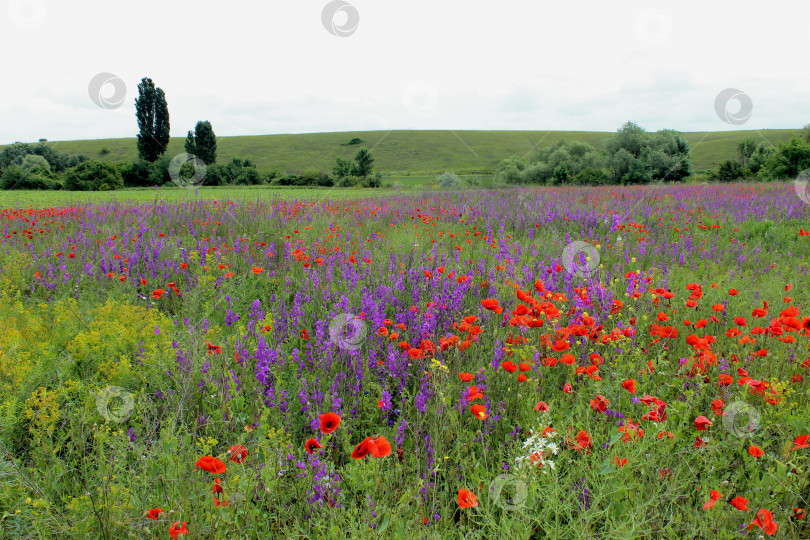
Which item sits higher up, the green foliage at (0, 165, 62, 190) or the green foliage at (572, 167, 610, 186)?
the green foliage at (0, 165, 62, 190)

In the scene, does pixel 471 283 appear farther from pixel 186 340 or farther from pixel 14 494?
pixel 14 494

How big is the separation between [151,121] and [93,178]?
→ 66.8ft

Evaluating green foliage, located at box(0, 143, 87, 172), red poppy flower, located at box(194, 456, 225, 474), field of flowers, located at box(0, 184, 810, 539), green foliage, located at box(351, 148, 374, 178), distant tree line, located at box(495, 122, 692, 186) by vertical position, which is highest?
green foliage, located at box(0, 143, 87, 172)

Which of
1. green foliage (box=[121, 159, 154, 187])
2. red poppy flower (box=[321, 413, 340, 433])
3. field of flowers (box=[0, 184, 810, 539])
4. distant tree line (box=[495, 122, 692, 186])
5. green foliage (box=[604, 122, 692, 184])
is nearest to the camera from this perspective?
red poppy flower (box=[321, 413, 340, 433])

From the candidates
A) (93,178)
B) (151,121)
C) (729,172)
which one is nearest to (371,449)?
(729,172)

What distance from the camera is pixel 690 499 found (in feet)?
5.68

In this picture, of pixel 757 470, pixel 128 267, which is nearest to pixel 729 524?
pixel 757 470

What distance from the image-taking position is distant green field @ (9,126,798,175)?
262 feet

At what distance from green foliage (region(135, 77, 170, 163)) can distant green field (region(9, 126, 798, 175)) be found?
19.3 meters

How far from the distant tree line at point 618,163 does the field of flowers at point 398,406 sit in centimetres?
2434

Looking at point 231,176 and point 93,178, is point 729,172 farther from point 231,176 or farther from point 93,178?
point 93,178

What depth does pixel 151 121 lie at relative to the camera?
56438mm

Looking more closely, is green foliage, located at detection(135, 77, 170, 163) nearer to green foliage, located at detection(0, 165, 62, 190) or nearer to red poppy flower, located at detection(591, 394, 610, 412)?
green foliage, located at detection(0, 165, 62, 190)

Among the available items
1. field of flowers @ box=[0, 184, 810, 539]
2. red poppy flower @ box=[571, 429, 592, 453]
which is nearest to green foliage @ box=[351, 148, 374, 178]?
field of flowers @ box=[0, 184, 810, 539]
